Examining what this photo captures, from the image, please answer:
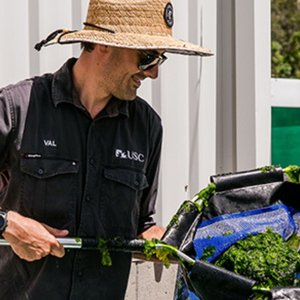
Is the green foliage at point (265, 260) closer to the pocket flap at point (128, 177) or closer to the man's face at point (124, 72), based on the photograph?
the pocket flap at point (128, 177)

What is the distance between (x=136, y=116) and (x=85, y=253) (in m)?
0.64

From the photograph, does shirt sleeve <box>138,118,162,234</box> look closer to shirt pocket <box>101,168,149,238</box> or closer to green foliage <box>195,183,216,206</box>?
shirt pocket <box>101,168,149,238</box>

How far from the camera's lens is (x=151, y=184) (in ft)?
14.7

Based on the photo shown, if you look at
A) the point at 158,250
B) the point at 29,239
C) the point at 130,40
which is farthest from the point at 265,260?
the point at 130,40

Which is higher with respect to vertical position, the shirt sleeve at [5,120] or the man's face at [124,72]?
the man's face at [124,72]

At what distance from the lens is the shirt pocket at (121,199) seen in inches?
167

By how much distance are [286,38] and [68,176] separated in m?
9.01

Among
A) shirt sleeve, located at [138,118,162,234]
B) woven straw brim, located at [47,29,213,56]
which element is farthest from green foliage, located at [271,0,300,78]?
woven straw brim, located at [47,29,213,56]

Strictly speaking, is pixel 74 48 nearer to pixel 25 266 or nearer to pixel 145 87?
pixel 145 87

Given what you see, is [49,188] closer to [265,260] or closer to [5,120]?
[5,120]

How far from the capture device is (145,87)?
5594 millimetres

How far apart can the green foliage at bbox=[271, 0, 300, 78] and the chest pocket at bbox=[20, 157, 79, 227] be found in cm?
759

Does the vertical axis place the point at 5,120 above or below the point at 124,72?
below

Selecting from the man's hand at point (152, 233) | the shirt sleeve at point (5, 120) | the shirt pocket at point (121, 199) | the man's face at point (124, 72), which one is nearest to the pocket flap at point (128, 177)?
the shirt pocket at point (121, 199)
